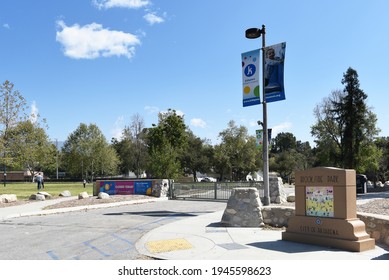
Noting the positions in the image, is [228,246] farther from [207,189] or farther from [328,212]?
[207,189]

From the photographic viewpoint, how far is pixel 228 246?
8641 millimetres

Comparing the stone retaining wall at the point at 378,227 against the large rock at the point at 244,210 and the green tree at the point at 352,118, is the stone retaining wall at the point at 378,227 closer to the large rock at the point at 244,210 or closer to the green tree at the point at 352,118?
the large rock at the point at 244,210

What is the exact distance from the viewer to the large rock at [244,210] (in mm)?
11797

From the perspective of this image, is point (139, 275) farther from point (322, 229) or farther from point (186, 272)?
point (322, 229)

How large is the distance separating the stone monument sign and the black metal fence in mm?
13364

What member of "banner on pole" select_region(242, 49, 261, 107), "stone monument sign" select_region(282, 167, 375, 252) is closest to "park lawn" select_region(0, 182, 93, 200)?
"banner on pole" select_region(242, 49, 261, 107)

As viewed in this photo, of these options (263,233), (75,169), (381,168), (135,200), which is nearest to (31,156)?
(135,200)

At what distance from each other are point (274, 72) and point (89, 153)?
6672 cm

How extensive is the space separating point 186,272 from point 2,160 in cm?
2329

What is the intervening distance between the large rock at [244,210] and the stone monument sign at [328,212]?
2.57 metres

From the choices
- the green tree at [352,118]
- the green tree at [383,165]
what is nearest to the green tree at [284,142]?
the green tree at [383,165]

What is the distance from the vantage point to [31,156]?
29.0 meters

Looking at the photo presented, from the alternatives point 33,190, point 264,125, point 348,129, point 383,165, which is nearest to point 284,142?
point 383,165

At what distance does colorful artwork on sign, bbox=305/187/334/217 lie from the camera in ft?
28.1
